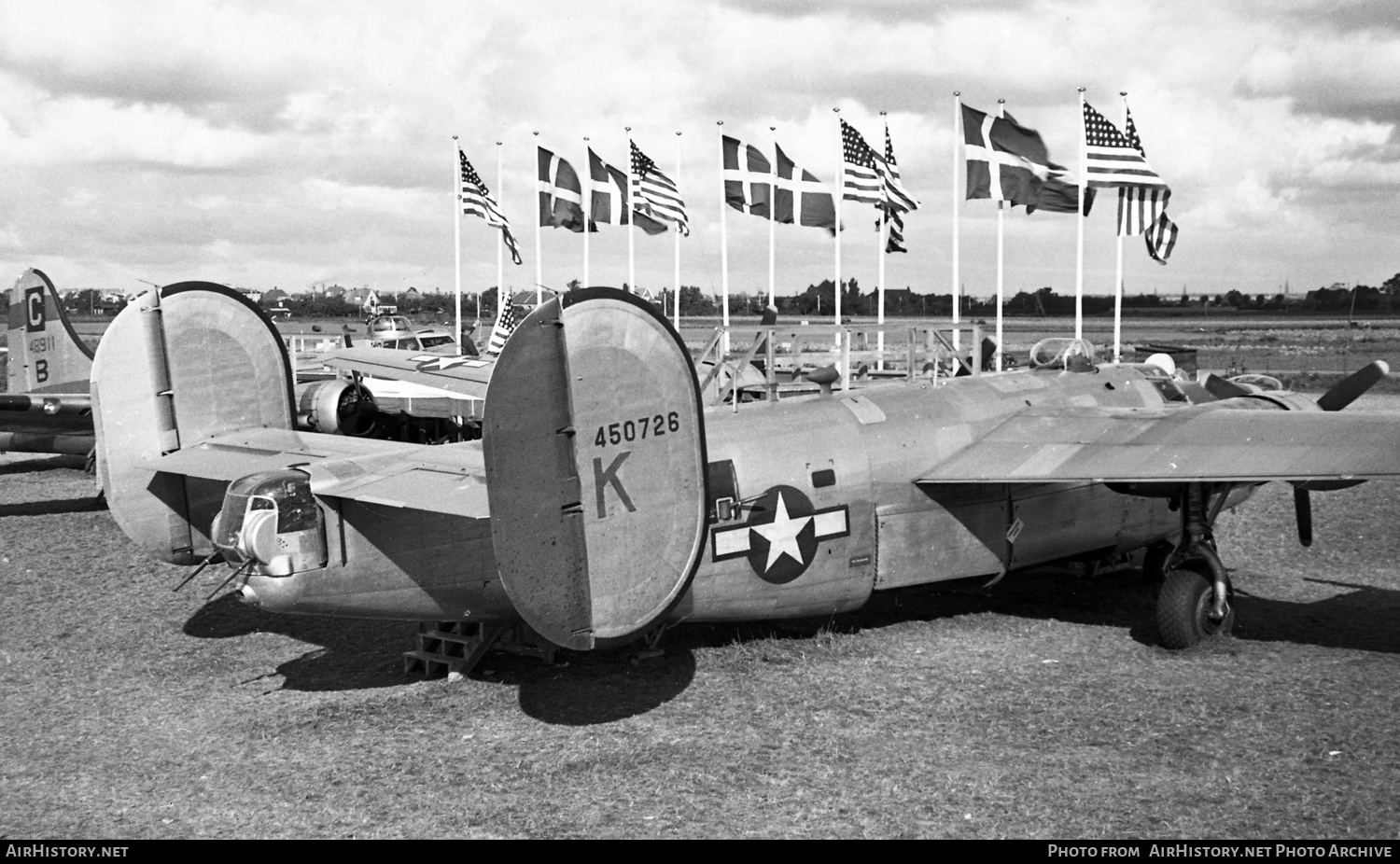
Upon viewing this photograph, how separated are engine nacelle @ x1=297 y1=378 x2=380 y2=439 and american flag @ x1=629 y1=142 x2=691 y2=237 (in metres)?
12.7

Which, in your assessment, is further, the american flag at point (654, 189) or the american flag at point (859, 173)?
the american flag at point (654, 189)

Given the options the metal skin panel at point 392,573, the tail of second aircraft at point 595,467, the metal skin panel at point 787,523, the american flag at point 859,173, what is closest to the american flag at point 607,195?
the american flag at point 859,173

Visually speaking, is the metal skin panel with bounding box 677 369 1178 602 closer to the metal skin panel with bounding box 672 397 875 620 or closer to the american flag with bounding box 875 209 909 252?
the metal skin panel with bounding box 672 397 875 620

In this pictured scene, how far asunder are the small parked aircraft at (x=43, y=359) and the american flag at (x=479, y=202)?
409 inches

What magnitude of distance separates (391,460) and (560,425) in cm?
237

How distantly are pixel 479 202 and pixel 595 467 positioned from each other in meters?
24.4

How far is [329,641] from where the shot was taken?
12742 mm

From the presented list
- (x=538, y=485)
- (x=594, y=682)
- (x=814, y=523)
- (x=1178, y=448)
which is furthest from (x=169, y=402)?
(x=1178, y=448)

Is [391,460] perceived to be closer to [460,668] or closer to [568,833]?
[460,668]

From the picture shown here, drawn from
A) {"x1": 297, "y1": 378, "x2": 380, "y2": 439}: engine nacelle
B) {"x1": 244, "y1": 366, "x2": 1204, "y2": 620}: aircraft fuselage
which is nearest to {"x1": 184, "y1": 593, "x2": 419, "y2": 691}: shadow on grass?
{"x1": 244, "y1": 366, "x2": 1204, "y2": 620}: aircraft fuselage

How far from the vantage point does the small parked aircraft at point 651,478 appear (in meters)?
8.47

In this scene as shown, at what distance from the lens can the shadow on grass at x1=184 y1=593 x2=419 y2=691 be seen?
36.9 ft

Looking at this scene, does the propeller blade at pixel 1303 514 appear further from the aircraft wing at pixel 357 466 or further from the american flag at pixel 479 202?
the american flag at pixel 479 202
